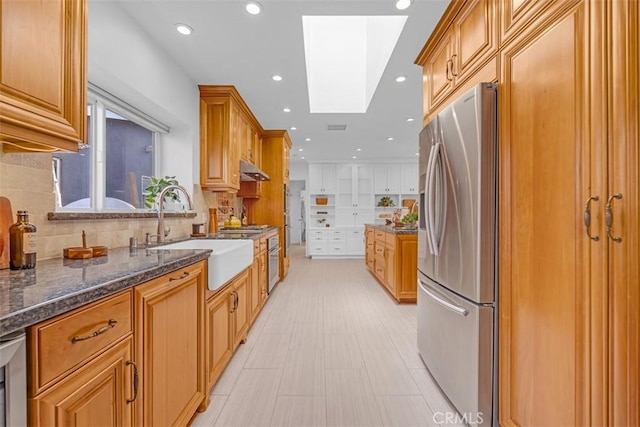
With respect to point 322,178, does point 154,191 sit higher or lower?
lower

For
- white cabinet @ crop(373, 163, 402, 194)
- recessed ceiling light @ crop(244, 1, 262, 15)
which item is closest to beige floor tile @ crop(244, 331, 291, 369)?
recessed ceiling light @ crop(244, 1, 262, 15)

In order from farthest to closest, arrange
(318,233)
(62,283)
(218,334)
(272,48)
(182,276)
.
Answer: (318,233)
(272,48)
(218,334)
(182,276)
(62,283)

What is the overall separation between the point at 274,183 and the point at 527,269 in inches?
165

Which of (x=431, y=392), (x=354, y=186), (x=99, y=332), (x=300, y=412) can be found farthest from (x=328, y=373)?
(x=354, y=186)

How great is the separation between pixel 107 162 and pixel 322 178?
5.81 metres

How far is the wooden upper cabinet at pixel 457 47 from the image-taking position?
4.73 ft

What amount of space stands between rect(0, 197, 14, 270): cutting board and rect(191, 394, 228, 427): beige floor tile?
118cm

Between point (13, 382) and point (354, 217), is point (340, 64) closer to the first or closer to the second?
point (13, 382)

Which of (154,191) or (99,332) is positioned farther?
(154,191)

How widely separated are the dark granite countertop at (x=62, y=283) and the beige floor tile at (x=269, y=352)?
3.79ft

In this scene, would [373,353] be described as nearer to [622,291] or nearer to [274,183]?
[622,291]

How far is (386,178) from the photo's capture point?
299 inches

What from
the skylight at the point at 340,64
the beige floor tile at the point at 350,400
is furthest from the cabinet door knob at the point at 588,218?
the skylight at the point at 340,64

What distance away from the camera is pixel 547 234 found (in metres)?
1.07
